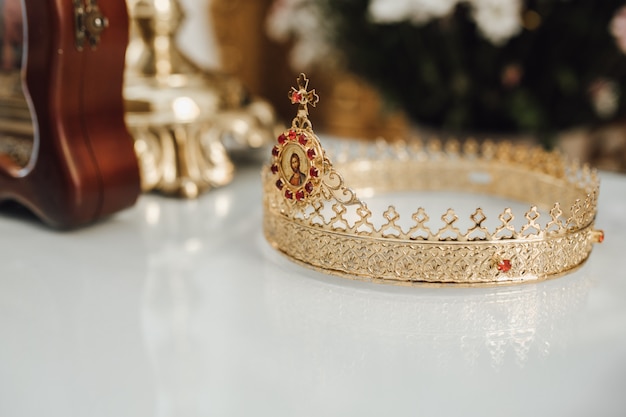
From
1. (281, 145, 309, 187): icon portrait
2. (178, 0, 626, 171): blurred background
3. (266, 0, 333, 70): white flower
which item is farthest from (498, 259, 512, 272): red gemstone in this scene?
(266, 0, 333, 70): white flower

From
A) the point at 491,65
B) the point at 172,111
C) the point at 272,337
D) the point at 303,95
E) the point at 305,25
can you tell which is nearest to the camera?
the point at 272,337

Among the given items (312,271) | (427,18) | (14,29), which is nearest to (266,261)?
(312,271)

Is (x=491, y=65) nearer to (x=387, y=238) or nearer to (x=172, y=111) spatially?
(x=172, y=111)

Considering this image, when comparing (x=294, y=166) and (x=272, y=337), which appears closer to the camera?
(x=272, y=337)

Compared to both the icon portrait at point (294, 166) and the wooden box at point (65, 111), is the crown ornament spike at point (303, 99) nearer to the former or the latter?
the icon portrait at point (294, 166)

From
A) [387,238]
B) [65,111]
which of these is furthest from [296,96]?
[65,111]

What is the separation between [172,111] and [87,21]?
257 mm

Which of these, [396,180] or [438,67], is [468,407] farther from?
[438,67]

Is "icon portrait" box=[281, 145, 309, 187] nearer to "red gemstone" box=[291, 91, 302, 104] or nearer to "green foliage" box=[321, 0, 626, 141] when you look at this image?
"red gemstone" box=[291, 91, 302, 104]

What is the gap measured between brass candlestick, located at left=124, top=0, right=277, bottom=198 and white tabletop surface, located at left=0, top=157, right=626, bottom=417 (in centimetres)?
20

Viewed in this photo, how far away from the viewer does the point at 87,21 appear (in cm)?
82

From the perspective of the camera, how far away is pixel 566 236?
759mm

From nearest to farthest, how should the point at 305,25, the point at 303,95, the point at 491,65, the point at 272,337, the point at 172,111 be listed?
the point at 272,337, the point at 303,95, the point at 172,111, the point at 491,65, the point at 305,25

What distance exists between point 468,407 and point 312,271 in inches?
11.9
